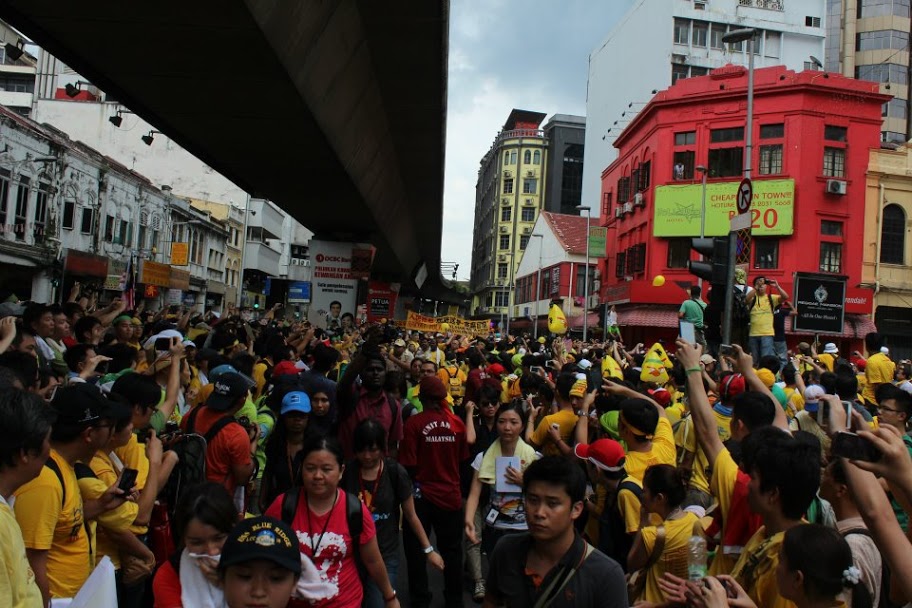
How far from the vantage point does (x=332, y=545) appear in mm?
3959

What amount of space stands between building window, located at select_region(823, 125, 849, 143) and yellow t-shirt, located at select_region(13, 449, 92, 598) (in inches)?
1498

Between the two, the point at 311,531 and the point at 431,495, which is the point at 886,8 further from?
the point at 311,531

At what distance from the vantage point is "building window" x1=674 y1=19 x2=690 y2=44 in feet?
156

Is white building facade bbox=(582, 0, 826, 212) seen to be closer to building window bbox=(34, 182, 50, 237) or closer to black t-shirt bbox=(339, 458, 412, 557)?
building window bbox=(34, 182, 50, 237)

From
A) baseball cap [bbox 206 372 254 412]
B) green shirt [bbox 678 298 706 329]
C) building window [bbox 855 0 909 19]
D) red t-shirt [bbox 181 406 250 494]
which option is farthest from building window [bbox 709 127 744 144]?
red t-shirt [bbox 181 406 250 494]

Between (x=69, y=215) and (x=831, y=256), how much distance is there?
108ft

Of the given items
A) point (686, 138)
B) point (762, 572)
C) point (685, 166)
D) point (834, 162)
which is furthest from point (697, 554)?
point (686, 138)

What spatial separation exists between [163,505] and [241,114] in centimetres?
734

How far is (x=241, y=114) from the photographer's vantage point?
10.5 meters

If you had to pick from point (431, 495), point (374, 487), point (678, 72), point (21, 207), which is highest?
point (678, 72)

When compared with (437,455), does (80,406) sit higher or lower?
higher

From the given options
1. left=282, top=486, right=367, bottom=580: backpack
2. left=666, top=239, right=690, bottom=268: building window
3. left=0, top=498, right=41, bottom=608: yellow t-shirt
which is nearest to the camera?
left=0, top=498, right=41, bottom=608: yellow t-shirt

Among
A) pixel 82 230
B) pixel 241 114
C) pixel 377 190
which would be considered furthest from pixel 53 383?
pixel 82 230

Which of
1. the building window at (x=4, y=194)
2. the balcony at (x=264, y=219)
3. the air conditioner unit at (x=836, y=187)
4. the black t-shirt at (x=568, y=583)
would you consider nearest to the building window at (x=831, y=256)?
the air conditioner unit at (x=836, y=187)
